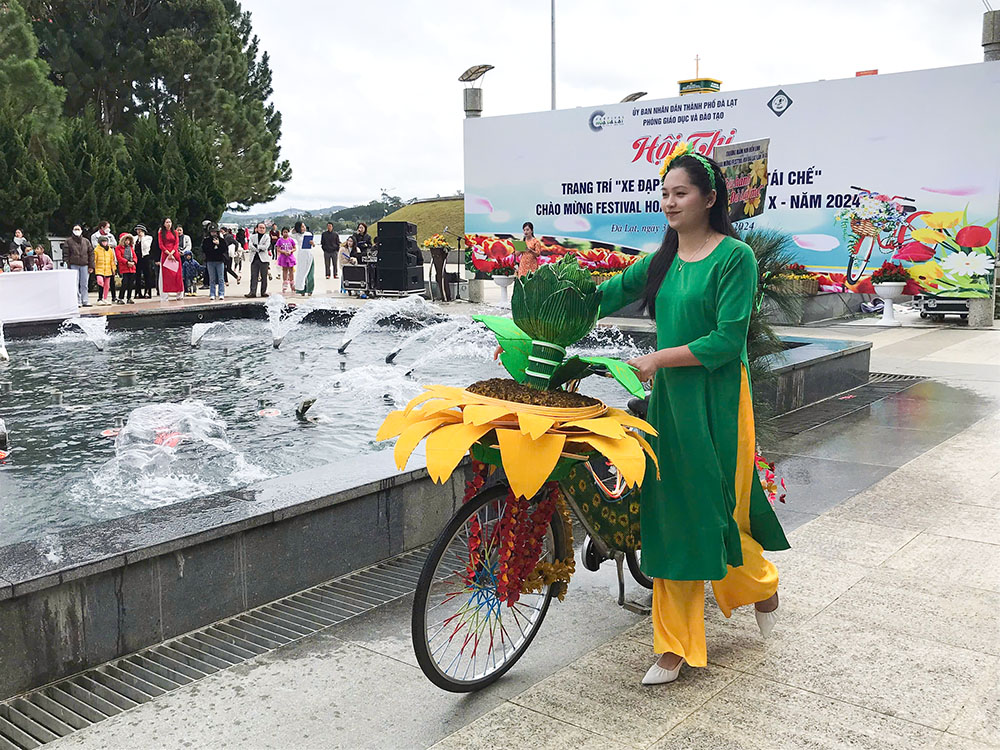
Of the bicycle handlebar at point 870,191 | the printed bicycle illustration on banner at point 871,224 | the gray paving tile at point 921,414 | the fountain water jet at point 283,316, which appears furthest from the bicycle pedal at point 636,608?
the bicycle handlebar at point 870,191

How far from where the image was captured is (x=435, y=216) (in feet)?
139

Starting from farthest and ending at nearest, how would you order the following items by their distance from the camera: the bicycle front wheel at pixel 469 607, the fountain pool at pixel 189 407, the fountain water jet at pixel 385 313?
the fountain water jet at pixel 385 313, the fountain pool at pixel 189 407, the bicycle front wheel at pixel 469 607

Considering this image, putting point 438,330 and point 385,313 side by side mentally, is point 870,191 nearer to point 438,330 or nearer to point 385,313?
point 438,330

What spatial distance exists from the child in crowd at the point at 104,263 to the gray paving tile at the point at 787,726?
1699 cm

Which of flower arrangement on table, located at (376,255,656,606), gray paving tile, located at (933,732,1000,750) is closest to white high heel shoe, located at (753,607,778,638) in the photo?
gray paving tile, located at (933,732,1000,750)

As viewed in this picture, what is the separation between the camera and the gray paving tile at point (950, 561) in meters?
4.16

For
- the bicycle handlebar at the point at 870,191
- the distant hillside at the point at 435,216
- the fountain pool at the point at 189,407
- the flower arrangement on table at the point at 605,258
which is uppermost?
the distant hillside at the point at 435,216

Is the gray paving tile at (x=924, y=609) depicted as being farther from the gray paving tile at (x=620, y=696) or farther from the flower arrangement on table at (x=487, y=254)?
the flower arrangement on table at (x=487, y=254)

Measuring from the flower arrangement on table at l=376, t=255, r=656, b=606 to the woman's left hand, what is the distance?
113mm

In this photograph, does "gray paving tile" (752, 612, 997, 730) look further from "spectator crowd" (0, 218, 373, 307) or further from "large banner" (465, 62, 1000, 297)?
"spectator crowd" (0, 218, 373, 307)

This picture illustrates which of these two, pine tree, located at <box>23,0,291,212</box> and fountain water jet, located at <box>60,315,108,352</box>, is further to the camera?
pine tree, located at <box>23,0,291,212</box>

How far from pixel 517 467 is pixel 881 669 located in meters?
1.57

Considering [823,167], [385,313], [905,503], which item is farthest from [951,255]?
[905,503]

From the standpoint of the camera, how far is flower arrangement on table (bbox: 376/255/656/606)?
107 inches
